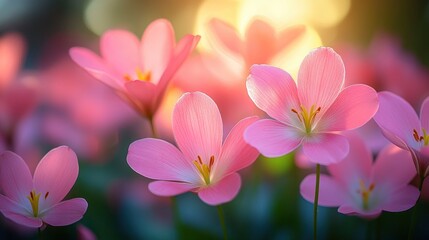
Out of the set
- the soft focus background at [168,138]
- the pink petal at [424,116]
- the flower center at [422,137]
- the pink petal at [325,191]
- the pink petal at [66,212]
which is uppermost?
the pink petal at [424,116]

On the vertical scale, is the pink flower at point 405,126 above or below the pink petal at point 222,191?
above

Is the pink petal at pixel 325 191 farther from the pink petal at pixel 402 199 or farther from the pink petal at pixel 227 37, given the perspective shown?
the pink petal at pixel 227 37

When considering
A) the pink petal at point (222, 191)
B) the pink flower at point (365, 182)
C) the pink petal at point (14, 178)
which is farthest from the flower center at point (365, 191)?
the pink petal at point (14, 178)

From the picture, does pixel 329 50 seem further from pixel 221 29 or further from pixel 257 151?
pixel 221 29

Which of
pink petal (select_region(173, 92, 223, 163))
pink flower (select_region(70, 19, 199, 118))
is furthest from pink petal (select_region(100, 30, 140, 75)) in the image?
pink petal (select_region(173, 92, 223, 163))

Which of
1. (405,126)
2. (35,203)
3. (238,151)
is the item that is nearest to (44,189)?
(35,203)

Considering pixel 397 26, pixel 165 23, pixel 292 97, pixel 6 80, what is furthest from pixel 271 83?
pixel 397 26
